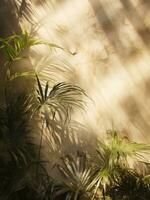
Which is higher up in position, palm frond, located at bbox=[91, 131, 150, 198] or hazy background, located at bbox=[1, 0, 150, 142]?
hazy background, located at bbox=[1, 0, 150, 142]

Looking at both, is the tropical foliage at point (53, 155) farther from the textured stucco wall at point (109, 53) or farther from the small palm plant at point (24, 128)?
the textured stucco wall at point (109, 53)

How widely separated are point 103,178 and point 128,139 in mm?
345

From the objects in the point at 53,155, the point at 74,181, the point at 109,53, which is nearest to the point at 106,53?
the point at 109,53

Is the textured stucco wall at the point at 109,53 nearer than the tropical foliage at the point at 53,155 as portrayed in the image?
No

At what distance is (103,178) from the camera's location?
2.02 m

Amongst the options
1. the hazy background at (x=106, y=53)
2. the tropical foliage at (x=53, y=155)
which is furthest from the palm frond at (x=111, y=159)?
the hazy background at (x=106, y=53)

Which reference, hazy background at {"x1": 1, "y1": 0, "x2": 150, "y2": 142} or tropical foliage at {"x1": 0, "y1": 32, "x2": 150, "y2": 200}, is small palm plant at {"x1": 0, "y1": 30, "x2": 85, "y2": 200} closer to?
tropical foliage at {"x1": 0, "y1": 32, "x2": 150, "y2": 200}

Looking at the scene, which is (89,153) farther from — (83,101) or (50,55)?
(50,55)

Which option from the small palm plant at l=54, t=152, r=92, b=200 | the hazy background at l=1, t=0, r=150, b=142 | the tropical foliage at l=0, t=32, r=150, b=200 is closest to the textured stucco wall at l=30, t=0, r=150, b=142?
the hazy background at l=1, t=0, r=150, b=142

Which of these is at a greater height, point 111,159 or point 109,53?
point 109,53

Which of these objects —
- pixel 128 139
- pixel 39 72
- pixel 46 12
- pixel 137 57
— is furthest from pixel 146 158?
pixel 46 12

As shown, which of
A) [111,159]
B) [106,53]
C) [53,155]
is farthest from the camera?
[106,53]

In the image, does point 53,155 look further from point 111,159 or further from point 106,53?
point 106,53

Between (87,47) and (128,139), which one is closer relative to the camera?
(128,139)
